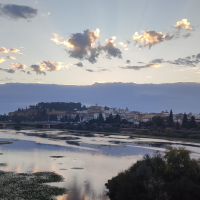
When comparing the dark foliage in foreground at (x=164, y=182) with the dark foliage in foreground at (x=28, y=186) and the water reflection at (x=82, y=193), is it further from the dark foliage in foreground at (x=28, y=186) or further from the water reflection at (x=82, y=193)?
the dark foliage in foreground at (x=28, y=186)

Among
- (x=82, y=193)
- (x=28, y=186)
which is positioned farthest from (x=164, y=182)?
(x=28, y=186)

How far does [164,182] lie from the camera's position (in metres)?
16.2

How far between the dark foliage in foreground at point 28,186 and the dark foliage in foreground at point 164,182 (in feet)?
14.6

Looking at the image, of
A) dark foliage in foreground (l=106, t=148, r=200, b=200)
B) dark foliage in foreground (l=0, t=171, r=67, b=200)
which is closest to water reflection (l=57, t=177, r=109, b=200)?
dark foliage in foreground (l=0, t=171, r=67, b=200)

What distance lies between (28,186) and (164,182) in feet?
32.3

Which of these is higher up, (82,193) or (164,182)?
(164,182)

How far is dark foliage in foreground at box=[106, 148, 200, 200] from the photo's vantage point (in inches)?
601

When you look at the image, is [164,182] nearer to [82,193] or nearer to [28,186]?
[82,193]

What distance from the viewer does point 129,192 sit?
15672 mm

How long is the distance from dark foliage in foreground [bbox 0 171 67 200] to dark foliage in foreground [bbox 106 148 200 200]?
14.6 feet

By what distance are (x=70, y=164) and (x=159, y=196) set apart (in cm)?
1513

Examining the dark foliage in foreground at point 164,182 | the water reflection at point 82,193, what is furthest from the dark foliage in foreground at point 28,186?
the dark foliage in foreground at point 164,182

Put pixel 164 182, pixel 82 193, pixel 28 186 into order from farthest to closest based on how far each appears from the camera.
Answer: pixel 28 186 → pixel 82 193 → pixel 164 182

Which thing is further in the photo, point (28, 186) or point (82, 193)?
point (28, 186)
